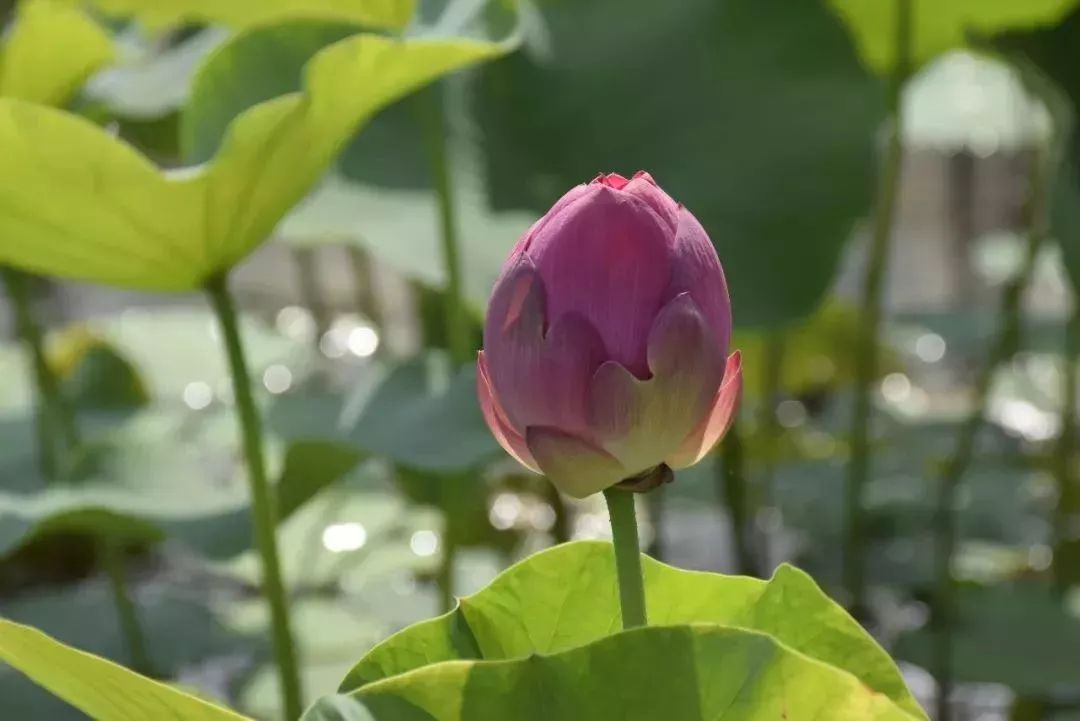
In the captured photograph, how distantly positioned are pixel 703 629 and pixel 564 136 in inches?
20.1

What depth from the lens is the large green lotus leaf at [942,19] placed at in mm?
724

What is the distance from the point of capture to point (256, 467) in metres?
0.43

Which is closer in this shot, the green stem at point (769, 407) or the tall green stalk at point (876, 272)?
the tall green stalk at point (876, 272)

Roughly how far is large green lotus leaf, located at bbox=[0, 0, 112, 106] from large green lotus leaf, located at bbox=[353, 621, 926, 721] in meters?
0.34

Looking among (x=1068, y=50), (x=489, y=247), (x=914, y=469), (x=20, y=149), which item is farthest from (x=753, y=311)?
(x=914, y=469)

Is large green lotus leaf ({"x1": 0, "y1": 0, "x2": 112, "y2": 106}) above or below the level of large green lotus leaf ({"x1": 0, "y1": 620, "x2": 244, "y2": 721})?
above

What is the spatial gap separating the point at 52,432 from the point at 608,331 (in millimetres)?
573

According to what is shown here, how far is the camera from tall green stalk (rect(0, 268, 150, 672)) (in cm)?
66

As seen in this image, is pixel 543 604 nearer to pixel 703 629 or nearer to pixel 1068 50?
pixel 703 629

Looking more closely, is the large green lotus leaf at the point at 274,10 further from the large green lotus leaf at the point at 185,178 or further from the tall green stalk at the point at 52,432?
the tall green stalk at the point at 52,432

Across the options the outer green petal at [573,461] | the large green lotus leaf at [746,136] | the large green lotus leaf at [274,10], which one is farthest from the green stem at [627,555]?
the large green lotus leaf at [746,136]

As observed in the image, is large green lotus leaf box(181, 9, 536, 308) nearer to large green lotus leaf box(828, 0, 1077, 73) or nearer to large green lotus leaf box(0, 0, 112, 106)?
large green lotus leaf box(0, 0, 112, 106)

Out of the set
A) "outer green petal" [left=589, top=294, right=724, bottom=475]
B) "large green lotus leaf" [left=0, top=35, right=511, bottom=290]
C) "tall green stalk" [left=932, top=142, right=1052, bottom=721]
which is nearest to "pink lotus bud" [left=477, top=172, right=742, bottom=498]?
"outer green petal" [left=589, top=294, right=724, bottom=475]

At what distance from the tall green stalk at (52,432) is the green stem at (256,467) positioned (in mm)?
232
